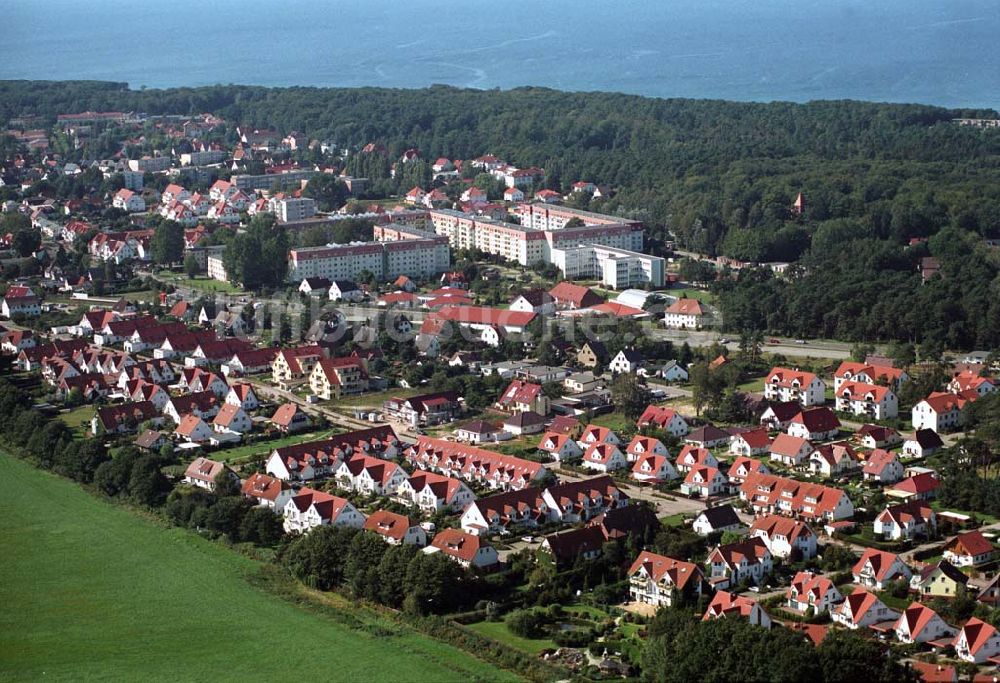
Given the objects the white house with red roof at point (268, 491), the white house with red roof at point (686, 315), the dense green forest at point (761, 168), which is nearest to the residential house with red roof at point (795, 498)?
the white house with red roof at point (268, 491)

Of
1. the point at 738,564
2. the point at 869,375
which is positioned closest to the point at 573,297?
the point at 869,375

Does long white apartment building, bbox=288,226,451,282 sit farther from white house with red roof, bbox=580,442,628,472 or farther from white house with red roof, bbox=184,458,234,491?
white house with red roof, bbox=580,442,628,472

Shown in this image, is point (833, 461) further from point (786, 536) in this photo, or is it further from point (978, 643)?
point (978, 643)

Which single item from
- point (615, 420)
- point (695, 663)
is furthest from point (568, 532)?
point (615, 420)

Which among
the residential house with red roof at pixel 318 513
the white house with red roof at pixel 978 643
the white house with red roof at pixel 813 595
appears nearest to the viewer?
the white house with red roof at pixel 978 643

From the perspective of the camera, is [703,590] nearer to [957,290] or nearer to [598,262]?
[957,290]

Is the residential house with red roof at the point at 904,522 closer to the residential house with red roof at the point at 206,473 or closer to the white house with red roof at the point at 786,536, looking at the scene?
the white house with red roof at the point at 786,536
